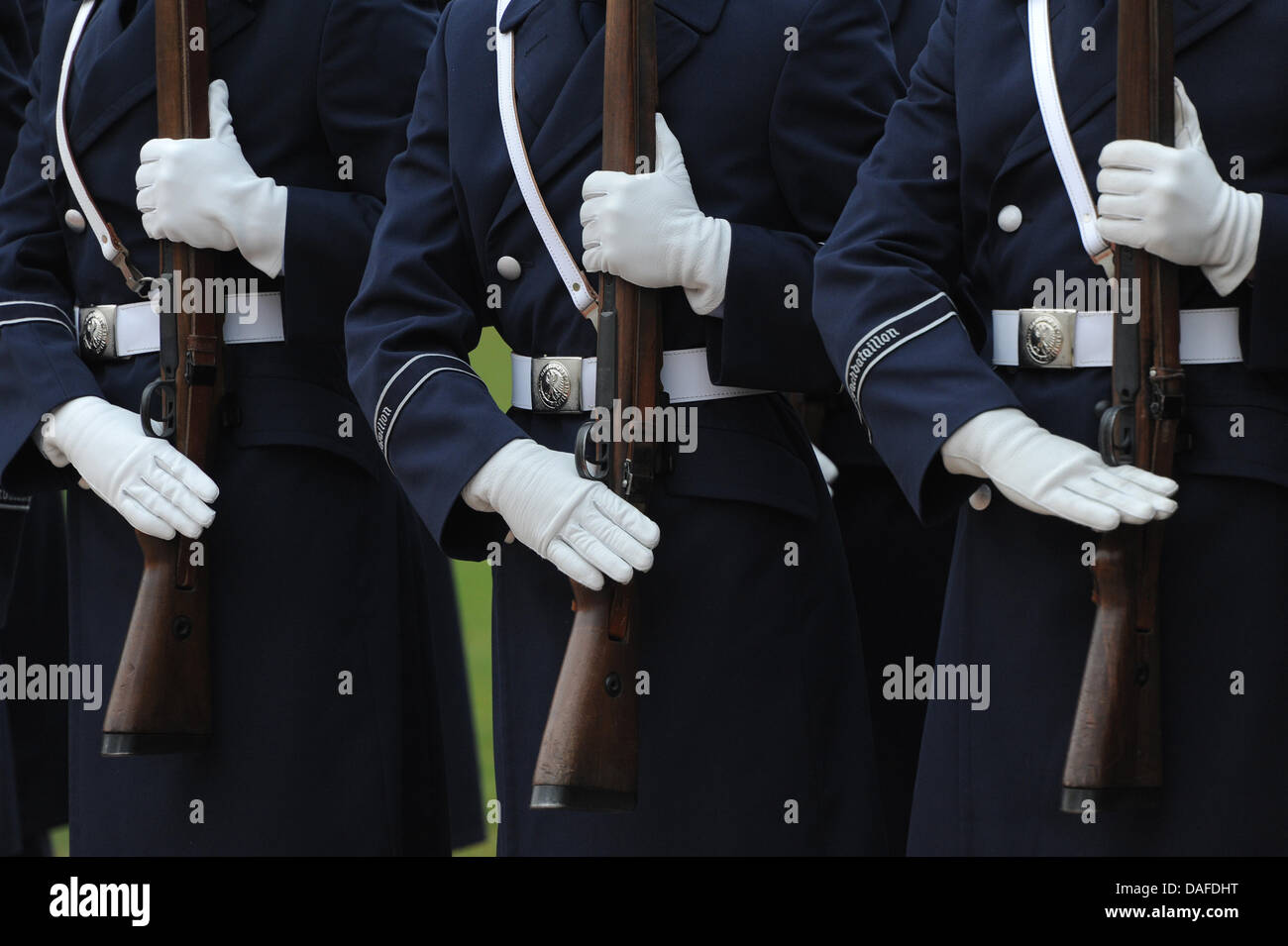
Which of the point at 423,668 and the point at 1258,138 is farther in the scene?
the point at 423,668

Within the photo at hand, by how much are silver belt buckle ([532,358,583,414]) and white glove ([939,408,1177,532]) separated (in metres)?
0.77

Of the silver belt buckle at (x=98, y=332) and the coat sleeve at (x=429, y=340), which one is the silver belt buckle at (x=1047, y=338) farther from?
the silver belt buckle at (x=98, y=332)

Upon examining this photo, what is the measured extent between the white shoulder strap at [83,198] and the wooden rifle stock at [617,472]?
1.23 m

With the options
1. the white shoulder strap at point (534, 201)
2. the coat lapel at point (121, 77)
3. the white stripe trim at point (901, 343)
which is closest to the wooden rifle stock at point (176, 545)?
the coat lapel at point (121, 77)

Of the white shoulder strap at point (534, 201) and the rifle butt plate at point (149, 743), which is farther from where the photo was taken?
the rifle butt plate at point (149, 743)

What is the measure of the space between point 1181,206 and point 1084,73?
37cm

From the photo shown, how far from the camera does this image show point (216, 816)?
447 cm

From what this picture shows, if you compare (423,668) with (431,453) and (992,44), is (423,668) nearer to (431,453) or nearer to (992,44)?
(431,453)

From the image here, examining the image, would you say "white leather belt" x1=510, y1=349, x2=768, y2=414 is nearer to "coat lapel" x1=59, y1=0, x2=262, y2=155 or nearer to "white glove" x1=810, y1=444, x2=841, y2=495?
"white glove" x1=810, y1=444, x2=841, y2=495

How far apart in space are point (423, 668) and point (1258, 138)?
2.35m

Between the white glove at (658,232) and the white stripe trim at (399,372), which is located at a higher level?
the white glove at (658,232)

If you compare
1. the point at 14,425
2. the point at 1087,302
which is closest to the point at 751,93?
the point at 1087,302

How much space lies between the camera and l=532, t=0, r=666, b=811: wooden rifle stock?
3688mm

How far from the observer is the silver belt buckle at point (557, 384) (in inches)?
156
